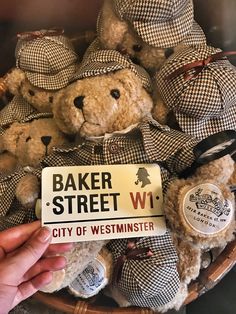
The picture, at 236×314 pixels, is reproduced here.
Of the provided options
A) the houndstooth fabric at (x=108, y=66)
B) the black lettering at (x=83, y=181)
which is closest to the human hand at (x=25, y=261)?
the black lettering at (x=83, y=181)

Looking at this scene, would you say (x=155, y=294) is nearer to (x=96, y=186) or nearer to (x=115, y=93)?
(x=96, y=186)

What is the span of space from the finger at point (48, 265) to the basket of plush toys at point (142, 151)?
0.04 meters

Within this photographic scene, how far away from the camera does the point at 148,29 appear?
0.85 m

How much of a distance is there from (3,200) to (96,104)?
0.92ft

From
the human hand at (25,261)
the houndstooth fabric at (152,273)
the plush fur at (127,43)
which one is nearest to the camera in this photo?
the human hand at (25,261)

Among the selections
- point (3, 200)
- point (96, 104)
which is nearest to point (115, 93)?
point (96, 104)

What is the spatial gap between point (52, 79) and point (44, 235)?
39 cm

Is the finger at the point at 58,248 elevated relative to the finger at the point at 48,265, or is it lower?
elevated

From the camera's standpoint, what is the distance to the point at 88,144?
2.67ft

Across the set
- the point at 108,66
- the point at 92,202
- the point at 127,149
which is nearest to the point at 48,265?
the point at 92,202

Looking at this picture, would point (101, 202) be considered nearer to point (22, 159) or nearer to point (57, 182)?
point (57, 182)

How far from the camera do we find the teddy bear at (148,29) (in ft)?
2.75

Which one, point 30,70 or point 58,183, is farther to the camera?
point 30,70

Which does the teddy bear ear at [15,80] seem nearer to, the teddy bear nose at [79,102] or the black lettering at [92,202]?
the teddy bear nose at [79,102]
